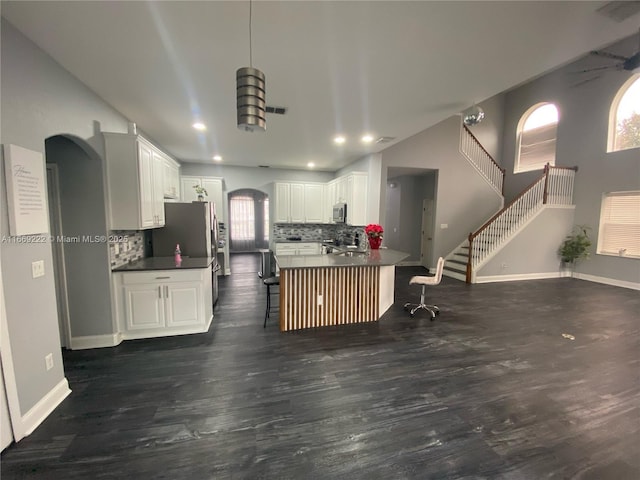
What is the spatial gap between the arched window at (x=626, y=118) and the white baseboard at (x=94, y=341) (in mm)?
10213

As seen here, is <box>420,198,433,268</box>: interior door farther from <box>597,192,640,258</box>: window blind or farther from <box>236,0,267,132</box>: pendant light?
<box>236,0,267,132</box>: pendant light

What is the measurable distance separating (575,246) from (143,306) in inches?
358

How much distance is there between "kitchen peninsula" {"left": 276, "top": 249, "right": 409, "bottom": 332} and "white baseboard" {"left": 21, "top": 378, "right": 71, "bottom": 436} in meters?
2.12

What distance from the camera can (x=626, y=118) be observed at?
595 centimetres

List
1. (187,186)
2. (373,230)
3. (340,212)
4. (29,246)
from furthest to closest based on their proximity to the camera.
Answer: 1. (187,186)
2. (340,212)
3. (373,230)
4. (29,246)

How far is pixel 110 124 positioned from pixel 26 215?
5.91ft

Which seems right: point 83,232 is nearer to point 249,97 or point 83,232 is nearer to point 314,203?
point 249,97

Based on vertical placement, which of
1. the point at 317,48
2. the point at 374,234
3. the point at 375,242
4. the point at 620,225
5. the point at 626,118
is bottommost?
the point at 375,242

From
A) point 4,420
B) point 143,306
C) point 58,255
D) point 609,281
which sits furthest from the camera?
point 609,281

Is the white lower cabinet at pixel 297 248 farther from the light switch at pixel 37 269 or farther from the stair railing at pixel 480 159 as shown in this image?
the light switch at pixel 37 269

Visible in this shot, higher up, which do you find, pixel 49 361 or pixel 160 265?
pixel 160 265

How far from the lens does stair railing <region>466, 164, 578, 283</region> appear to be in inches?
257

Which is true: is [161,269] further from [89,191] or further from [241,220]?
[241,220]

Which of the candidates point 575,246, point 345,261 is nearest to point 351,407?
point 345,261
